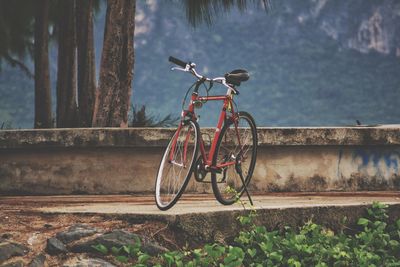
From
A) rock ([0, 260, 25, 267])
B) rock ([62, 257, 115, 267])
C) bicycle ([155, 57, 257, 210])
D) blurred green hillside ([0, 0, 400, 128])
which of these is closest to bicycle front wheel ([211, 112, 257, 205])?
bicycle ([155, 57, 257, 210])

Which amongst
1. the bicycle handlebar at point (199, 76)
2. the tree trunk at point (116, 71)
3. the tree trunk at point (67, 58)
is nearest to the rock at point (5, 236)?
the bicycle handlebar at point (199, 76)

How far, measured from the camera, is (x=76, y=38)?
15.4 meters

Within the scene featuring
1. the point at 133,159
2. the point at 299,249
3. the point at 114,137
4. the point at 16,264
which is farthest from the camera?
the point at 133,159

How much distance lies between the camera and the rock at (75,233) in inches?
206

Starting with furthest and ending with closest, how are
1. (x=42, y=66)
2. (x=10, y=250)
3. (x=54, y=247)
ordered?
(x=42, y=66), (x=54, y=247), (x=10, y=250)

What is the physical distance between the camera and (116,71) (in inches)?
368

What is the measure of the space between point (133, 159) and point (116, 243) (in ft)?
9.29

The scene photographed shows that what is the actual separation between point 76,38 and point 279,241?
10.6 meters

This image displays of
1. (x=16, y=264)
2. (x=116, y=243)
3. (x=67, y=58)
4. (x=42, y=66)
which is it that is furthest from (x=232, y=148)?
(x=42, y=66)

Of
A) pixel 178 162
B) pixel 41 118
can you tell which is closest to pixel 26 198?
pixel 178 162

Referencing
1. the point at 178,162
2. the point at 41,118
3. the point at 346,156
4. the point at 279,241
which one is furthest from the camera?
the point at 41,118

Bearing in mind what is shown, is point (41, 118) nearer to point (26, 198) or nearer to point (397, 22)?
point (26, 198)

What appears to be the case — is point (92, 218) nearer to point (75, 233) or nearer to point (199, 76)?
point (75, 233)

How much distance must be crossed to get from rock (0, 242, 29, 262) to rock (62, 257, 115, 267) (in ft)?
1.01
